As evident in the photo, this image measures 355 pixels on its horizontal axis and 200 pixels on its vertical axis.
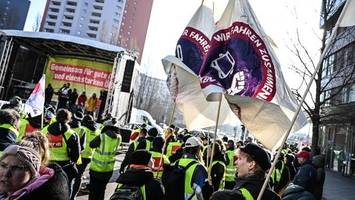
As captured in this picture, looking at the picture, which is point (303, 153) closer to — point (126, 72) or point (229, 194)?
point (229, 194)

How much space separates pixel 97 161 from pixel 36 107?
1.51 m

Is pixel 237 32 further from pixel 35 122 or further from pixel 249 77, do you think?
pixel 35 122

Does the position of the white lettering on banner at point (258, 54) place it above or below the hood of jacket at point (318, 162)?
above

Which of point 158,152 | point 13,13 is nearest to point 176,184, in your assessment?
point 158,152

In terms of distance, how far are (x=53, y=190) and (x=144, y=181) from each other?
4.62 ft

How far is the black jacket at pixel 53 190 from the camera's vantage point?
224 centimetres

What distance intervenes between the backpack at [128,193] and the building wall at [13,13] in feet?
293

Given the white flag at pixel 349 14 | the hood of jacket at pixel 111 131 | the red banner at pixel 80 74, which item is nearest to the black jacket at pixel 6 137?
the hood of jacket at pixel 111 131

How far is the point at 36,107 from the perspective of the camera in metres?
6.79

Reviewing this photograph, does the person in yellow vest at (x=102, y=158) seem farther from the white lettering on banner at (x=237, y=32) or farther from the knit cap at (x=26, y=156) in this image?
the knit cap at (x=26, y=156)

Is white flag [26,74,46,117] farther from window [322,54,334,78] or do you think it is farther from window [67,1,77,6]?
window [67,1,77,6]

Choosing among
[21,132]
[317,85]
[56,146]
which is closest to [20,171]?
[56,146]

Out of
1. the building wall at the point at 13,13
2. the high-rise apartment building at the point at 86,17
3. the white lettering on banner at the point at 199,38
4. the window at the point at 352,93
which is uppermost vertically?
the high-rise apartment building at the point at 86,17

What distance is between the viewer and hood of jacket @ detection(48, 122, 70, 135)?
237 inches
